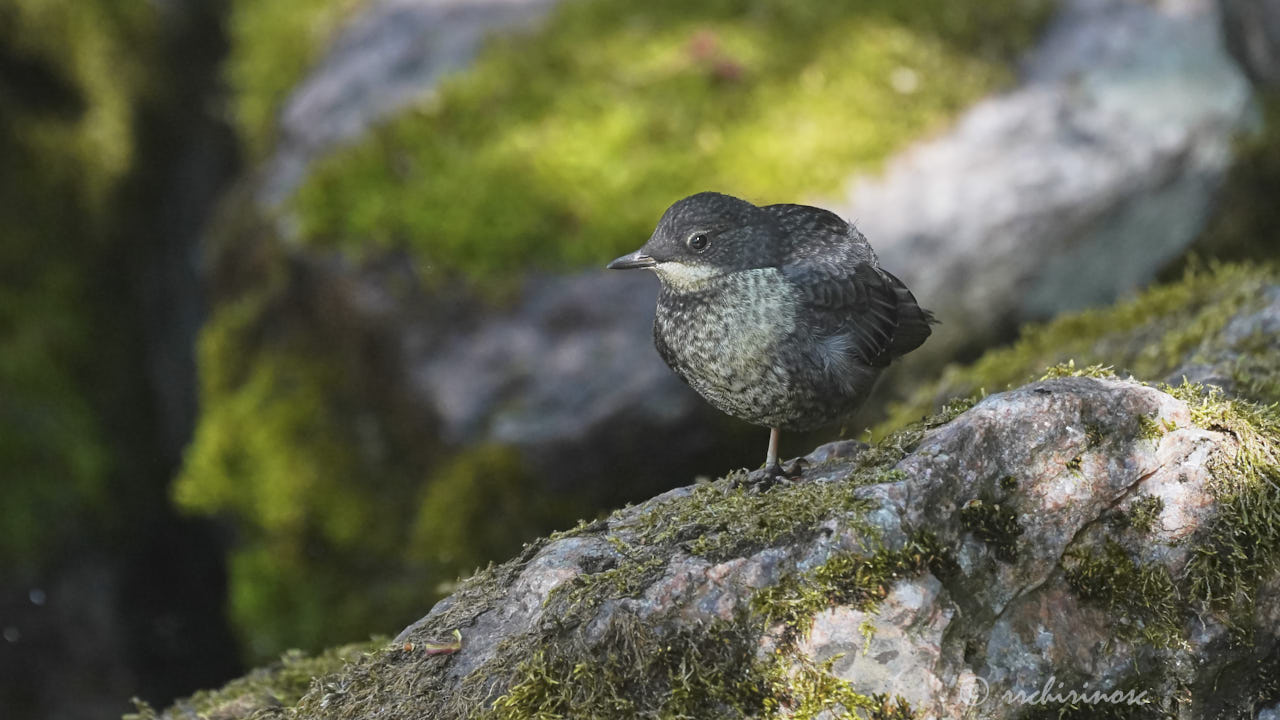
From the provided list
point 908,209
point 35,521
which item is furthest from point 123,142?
point 908,209

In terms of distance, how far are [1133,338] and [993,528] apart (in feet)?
9.21

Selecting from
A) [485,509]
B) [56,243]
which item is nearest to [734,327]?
[485,509]

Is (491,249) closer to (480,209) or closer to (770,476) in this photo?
(480,209)

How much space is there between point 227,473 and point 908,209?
16.7 ft

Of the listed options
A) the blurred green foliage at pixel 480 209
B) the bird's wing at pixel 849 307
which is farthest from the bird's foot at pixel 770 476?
the blurred green foliage at pixel 480 209

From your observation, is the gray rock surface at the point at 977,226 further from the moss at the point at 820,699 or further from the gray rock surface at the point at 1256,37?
the moss at the point at 820,699

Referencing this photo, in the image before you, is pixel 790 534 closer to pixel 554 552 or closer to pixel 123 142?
pixel 554 552

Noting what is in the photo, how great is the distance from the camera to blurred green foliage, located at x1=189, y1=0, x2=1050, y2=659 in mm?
7250

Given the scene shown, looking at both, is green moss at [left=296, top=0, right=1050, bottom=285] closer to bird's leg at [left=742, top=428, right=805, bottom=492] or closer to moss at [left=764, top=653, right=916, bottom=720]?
bird's leg at [left=742, top=428, right=805, bottom=492]

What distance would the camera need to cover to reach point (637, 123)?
7.71 metres

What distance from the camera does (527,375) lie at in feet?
23.3

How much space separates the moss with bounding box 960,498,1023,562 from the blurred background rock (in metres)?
2.73

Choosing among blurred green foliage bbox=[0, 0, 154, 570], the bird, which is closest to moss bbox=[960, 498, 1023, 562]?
the bird

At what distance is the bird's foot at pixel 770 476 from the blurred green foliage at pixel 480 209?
10.2 ft
